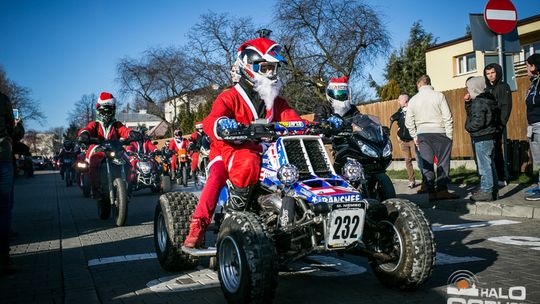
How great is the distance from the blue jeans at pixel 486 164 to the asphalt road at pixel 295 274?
37.9 inches

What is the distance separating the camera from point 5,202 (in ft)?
18.7

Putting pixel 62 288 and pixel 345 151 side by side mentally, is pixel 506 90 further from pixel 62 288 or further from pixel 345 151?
pixel 62 288

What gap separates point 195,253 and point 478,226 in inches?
186

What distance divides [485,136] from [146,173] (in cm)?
1013

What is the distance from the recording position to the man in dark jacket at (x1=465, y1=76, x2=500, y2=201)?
8734 mm

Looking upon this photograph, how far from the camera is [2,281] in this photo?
5.13 meters

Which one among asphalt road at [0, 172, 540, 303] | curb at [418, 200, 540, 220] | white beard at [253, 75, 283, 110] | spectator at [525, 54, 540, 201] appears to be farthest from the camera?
spectator at [525, 54, 540, 201]

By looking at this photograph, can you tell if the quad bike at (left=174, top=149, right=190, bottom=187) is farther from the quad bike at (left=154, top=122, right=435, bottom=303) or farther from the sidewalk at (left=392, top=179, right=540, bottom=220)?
the quad bike at (left=154, top=122, right=435, bottom=303)

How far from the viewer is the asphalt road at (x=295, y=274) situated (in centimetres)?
413

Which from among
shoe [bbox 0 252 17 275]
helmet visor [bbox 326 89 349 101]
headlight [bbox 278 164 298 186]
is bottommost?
shoe [bbox 0 252 17 275]

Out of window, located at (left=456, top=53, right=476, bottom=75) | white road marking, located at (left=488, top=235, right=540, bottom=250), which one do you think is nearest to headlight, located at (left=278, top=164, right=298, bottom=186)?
white road marking, located at (left=488, top=235, right=540, bottom=250)

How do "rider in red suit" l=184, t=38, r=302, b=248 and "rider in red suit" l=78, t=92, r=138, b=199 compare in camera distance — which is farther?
"rider in red suit" l=78, t=92, r=138, b=199

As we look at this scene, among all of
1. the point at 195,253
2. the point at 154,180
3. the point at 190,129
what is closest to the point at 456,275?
the point at 195,253

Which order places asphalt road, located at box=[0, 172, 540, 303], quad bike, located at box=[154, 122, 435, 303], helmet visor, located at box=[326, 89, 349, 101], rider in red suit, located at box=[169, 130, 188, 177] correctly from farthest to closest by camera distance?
rider in red suit, located at box=[169, 130, 188, 177]
helmet visor, located at box=[326, 89, 349, 101]
asphalt road, located at box=[0, 172, 540, 303]
quad bike, located at box=[154, 122, 435, 303]
